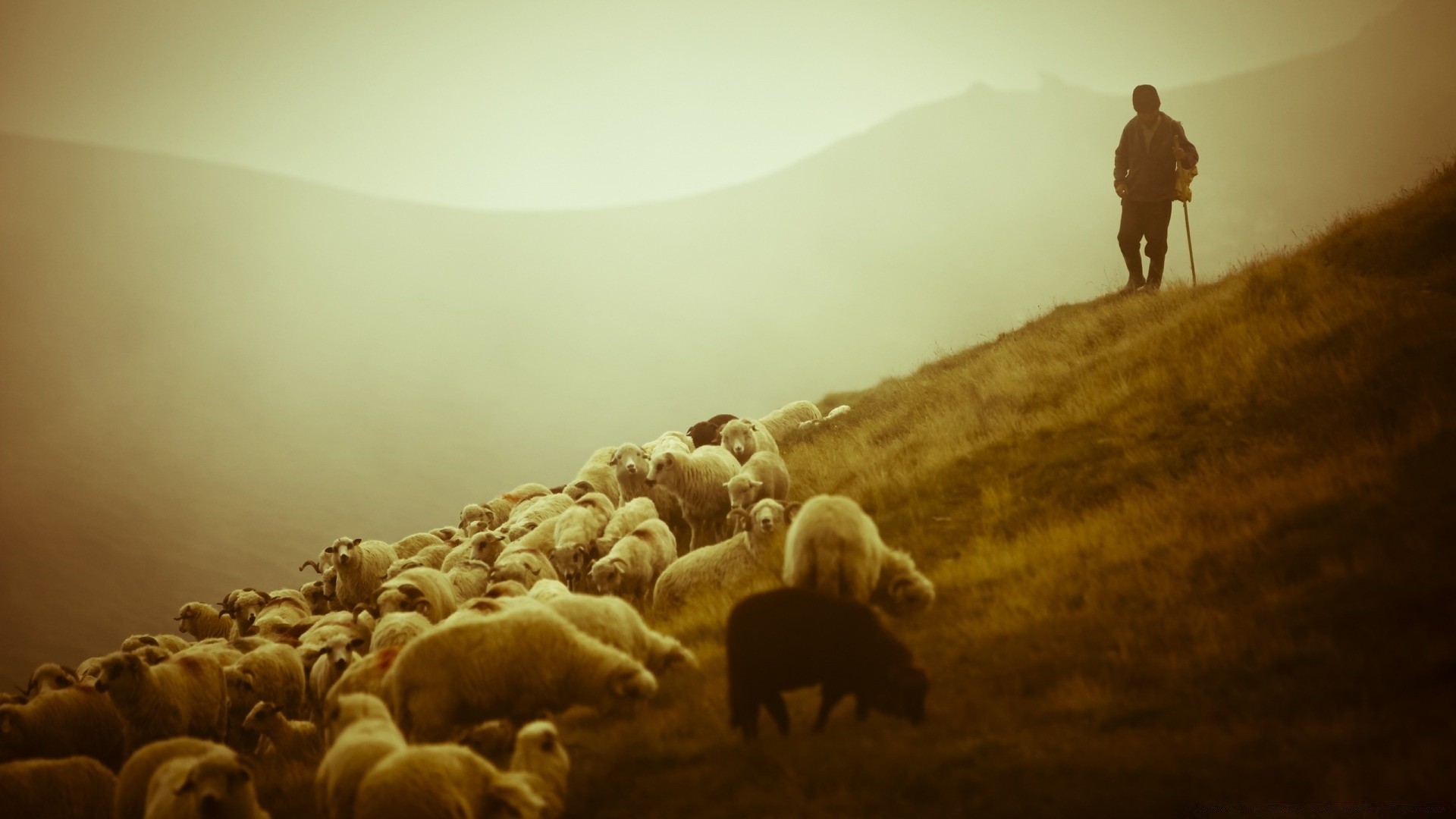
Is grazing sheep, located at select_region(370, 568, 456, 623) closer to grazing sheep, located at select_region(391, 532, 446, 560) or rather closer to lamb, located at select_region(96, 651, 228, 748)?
lamb, located at select_region(96, 651, 228, 748)

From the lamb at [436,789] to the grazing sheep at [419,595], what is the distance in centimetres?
545

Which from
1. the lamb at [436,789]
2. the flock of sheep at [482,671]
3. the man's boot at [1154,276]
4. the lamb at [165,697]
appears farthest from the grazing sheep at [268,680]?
the man's boot at [1154,276]

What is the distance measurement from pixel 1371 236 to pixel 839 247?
62.6m

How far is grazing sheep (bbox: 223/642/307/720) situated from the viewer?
9516 millimetres

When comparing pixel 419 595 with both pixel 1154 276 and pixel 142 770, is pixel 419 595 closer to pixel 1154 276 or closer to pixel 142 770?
pixel 142 770

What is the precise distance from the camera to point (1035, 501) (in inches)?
330

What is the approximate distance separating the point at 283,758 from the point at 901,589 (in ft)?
22.8

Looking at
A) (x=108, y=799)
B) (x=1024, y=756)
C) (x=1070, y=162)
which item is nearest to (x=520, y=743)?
(x=1024, y=756)

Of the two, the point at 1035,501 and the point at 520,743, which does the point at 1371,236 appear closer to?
the point at 1035,501

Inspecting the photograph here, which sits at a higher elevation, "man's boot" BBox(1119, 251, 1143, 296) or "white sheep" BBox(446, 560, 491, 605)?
"man's boot" BBox(1119, 251, 1143, 296)

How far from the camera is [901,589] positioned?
6410 millimetres

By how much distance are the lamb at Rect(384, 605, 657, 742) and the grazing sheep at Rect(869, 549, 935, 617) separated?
1.98m

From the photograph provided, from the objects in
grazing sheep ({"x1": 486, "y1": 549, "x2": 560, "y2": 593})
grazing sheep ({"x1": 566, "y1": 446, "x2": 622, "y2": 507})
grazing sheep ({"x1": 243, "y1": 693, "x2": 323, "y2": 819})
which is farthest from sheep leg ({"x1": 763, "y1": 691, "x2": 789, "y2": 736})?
grazing sheep ({"x1": 566, "y1": 446, "x2": 622, "y2": 507})

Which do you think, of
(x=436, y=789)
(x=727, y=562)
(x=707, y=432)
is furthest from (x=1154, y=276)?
(x=436, y=789)
